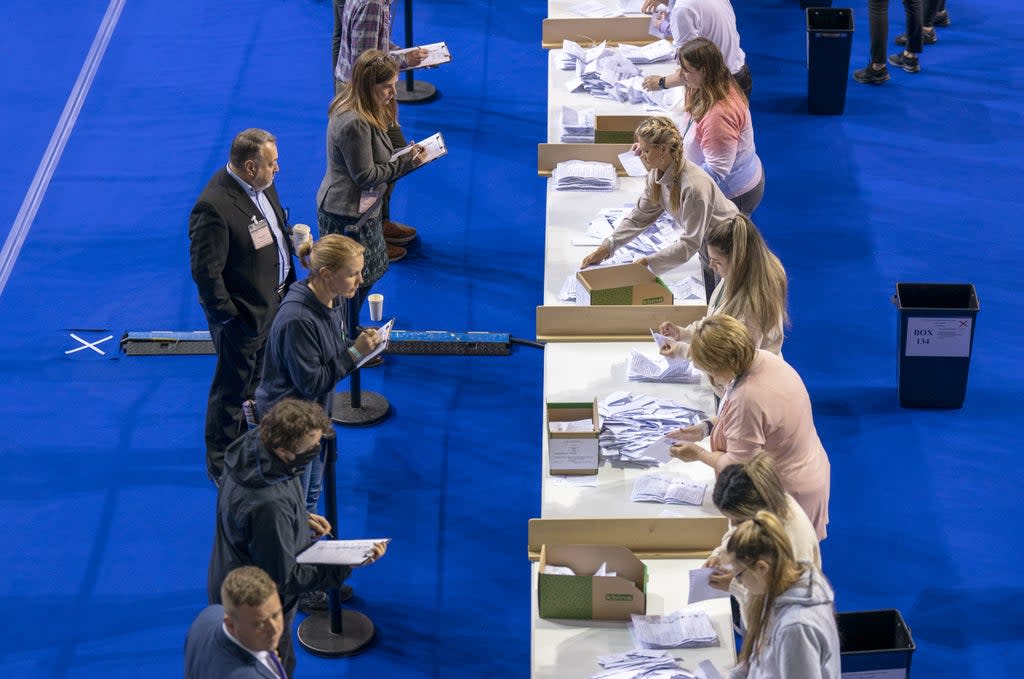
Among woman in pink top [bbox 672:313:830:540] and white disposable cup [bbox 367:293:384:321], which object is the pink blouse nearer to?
woman in pink top [bbox 672:313:830:540]

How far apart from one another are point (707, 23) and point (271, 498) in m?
4.34

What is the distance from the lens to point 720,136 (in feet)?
20.8

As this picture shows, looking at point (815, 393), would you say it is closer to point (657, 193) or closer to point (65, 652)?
point (657, 193)

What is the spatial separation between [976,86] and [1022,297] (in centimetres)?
285

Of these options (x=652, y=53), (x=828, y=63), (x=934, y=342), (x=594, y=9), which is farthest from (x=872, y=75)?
(x=934, y=342)

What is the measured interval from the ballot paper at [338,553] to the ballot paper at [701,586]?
1.04 meters

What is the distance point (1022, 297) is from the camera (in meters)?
7.73

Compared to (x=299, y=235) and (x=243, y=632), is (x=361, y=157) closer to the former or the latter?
(x=299, y=235)

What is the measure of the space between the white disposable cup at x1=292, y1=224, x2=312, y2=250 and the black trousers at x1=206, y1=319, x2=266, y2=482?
1.44ft

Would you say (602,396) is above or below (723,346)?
below

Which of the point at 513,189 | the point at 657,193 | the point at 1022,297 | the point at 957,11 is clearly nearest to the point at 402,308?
the point at 513,189

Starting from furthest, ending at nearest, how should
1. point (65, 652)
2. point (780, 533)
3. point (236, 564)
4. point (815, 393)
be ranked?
point (815, 393), point (65, 652), point (236, 564), point (780, 533)

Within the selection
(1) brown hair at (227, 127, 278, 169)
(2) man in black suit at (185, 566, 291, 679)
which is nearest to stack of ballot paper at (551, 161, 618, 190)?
(1) brown hair at (227, 127, 278, 169)

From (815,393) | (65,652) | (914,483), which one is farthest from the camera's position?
(815,393)
